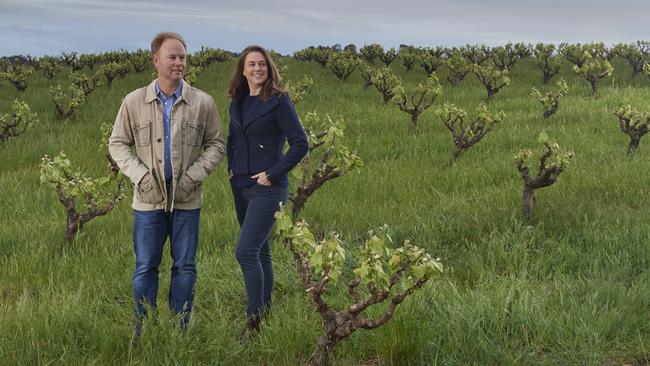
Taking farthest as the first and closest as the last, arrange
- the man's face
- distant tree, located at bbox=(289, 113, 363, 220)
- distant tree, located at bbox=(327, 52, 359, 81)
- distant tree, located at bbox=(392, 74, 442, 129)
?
distant tree, located at bbox=(327, 52, 359, 81), distant tree, located at bbox=(392, 74, 442, 129), distant tree, located at bbox=(289, 113, 363, 220), the man's face

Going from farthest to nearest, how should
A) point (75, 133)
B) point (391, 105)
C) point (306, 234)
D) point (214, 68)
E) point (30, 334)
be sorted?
point (214, 68), point (391, 105), point (75, 133), point (30, 334), point (306, 234)

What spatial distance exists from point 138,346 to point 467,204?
18.3ft

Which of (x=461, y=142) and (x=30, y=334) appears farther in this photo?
(x=461, y=142)

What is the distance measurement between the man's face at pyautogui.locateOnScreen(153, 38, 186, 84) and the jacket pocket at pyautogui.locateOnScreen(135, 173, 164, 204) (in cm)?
76

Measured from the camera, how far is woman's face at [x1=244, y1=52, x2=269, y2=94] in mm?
4477

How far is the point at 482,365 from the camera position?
418cm

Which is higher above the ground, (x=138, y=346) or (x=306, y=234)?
(x=306, y=234)

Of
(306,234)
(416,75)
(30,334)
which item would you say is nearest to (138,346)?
(30,334)

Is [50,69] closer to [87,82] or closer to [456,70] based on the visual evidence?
[87,82]

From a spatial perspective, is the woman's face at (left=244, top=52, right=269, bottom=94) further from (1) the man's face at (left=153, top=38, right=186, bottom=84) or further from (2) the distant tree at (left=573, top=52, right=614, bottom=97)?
(2) the distant tree at (left=573, top=52, right=614, bottom=97)

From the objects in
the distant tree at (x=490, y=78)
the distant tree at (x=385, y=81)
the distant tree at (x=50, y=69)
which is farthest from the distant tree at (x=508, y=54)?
the distant tree at (x=50, y=69)

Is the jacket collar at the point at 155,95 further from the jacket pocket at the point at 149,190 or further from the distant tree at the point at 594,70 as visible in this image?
the distant tree at the point at 594,70

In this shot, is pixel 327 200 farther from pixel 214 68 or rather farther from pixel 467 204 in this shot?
pixel 214 68

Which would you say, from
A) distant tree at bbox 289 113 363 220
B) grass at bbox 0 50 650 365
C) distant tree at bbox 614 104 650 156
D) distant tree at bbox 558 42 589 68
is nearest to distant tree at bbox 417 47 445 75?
distant tree at bbox 558 42 589 68
